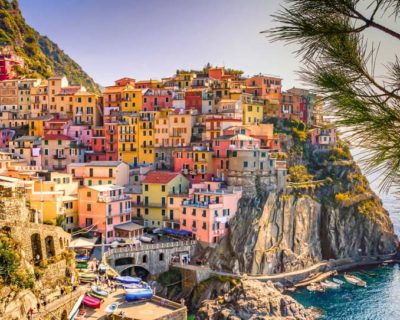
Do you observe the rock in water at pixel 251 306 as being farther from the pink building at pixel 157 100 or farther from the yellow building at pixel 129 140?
the pink building at pixel 157 100

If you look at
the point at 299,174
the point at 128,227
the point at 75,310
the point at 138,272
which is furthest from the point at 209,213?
the point at 75,310

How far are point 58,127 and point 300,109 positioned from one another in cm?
2717

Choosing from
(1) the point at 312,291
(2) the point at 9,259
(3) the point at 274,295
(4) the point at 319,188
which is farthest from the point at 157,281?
(4) the point at 319,188

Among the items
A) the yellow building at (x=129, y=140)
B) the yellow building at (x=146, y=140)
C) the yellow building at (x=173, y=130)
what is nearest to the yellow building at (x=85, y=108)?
the yellow building at (x=129, y=140)

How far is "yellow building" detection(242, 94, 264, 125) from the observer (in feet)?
172

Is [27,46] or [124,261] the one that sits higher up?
[27,46]

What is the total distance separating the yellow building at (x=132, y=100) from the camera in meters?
54.0

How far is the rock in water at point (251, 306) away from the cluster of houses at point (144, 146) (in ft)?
22.2

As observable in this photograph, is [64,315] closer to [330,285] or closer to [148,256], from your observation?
[148,256]

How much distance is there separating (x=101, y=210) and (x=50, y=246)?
11004mm

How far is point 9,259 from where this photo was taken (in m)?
20.5

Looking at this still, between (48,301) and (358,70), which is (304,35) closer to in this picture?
(358,70)

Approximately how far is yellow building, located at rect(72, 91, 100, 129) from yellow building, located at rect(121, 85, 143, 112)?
320cm

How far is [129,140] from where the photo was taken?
50000 mm
